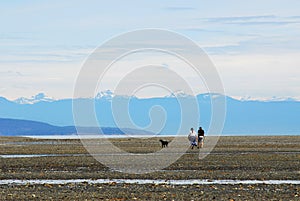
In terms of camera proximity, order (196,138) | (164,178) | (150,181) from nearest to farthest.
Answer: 1. (150,181)
2. (164,178)
3. (196,138)

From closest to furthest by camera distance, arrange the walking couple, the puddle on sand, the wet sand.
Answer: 1. the wet sand
2. the puddle on sand
3. the walking couple

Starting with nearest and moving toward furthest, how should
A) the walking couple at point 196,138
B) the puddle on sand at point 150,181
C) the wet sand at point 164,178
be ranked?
1. the wet sand at point 164,178
2. the puddle on sand at point 150,181
3. the walking couple at point 196,138

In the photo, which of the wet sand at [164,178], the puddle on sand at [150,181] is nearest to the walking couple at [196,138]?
the wet sand at [164,178]

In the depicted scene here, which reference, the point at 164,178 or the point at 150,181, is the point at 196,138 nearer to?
the point at 164,178

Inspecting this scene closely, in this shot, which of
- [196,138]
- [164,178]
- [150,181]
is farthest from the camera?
[196,138]

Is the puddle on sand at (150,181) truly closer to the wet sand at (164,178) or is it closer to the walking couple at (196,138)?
the wet sand at (164,178)

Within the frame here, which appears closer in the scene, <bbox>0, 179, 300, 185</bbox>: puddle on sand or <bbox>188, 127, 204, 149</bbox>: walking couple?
<bbox>0, 179, 300, 185</bbox>: puddle on sand

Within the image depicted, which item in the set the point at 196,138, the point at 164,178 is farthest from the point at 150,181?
the point at 196,138

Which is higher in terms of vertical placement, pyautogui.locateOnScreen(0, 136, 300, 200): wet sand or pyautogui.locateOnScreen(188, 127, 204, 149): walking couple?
pyautogui.locateOnScreen(188, 127, 204, 149): walking couple

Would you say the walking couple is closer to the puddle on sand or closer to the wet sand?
the wet sand

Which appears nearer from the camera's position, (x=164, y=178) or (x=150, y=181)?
(x=150, y=181)

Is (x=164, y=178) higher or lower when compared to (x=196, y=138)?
lower

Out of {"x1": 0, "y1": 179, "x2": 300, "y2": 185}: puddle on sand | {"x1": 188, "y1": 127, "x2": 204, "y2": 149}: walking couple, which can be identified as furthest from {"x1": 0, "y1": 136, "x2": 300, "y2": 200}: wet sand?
{"x1": 188, "y1": 127, "x2": 204, "y2": 149}: walking couple

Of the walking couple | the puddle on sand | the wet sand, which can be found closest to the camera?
the wet sand
